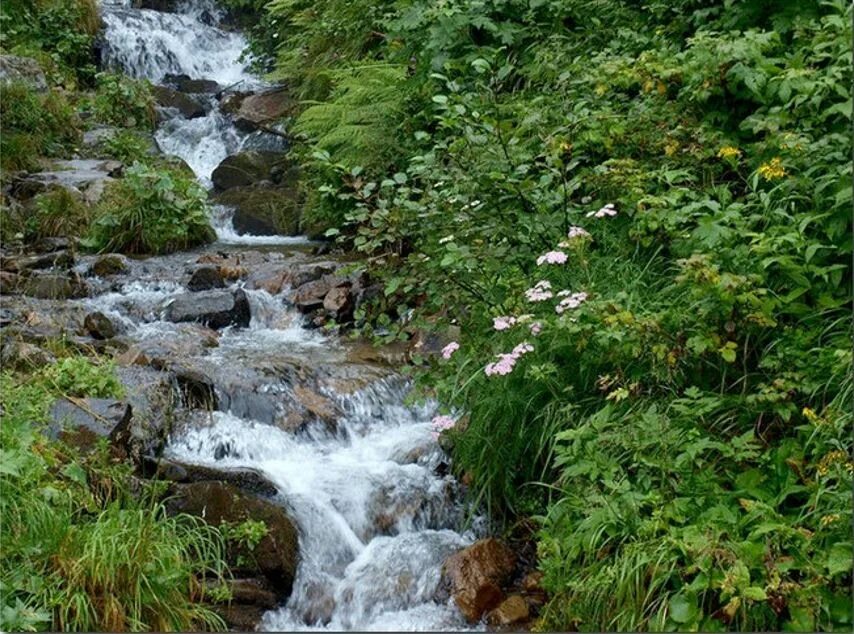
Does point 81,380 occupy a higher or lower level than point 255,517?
higher

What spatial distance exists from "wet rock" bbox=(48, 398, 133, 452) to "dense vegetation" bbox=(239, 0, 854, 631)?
4.72ft

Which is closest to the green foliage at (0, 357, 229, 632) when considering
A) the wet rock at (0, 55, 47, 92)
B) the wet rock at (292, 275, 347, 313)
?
the wet rock at (292, 275, 347, 313)

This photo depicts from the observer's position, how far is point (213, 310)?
7746mm

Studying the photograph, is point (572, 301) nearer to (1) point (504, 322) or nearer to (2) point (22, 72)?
(1) point (504, 322)

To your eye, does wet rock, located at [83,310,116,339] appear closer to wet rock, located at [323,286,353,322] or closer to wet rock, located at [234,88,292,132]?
wet rock, located at [323,286,353,322]

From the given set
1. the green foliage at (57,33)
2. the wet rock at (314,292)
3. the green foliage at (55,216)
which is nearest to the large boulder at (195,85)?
the green foliage at (57,33)

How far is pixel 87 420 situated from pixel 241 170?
755 centimetres

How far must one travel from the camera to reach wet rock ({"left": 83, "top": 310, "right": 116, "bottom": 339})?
694 cm

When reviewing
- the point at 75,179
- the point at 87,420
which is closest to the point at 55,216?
the point at 75,179

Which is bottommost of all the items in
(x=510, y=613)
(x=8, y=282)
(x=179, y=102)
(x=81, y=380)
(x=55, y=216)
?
(x=510, y=613)

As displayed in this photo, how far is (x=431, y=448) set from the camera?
17.6ft

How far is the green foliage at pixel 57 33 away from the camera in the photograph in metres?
14.1

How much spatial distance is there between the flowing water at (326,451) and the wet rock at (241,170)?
9.09 feet

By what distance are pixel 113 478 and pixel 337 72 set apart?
632 cm
